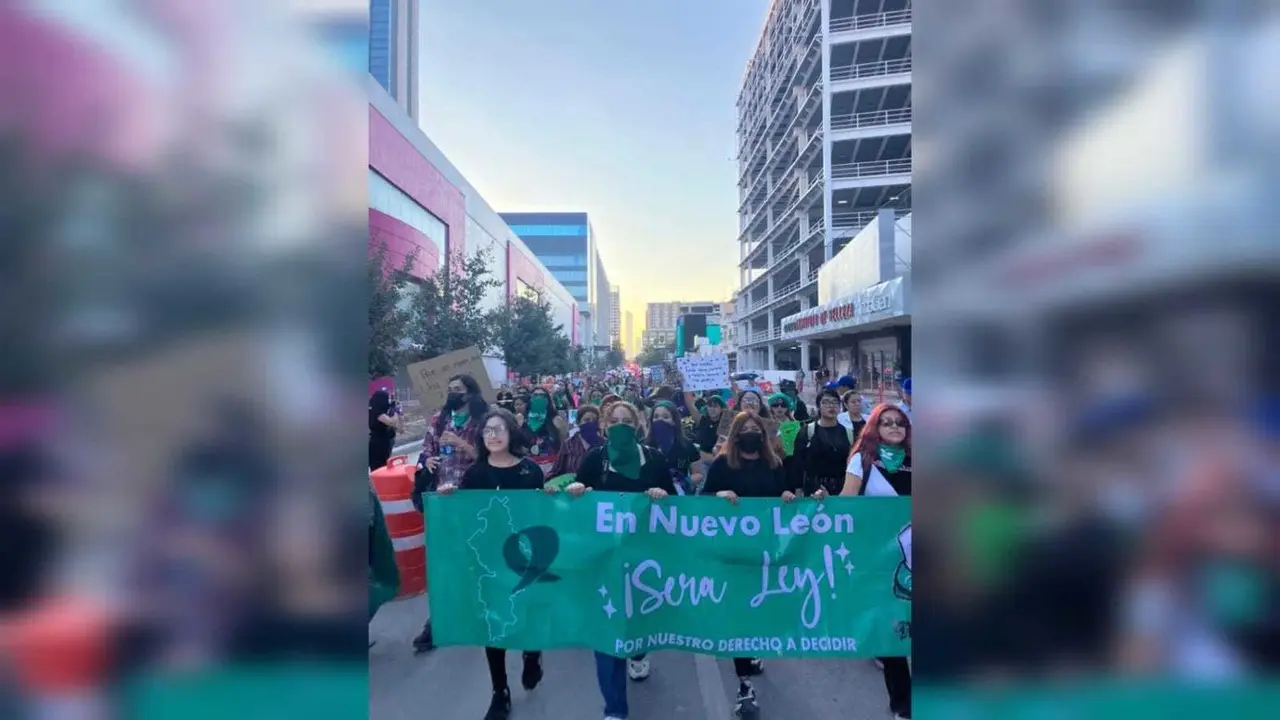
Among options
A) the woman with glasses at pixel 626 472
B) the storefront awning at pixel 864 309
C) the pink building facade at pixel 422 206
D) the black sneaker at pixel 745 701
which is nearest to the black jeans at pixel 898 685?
the black sneaker at pixel 745 701

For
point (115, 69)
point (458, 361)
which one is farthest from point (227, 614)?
point (458, 361)

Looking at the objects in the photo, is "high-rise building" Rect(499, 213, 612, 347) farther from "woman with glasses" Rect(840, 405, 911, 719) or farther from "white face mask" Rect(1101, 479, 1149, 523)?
"white face mask" Rect(1101, 479, 1149, 523)

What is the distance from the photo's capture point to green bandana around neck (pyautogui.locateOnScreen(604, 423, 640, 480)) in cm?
346

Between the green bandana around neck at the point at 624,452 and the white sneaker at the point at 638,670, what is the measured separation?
1221 mm

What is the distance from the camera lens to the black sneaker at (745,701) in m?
3.21

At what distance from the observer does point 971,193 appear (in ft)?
3.69

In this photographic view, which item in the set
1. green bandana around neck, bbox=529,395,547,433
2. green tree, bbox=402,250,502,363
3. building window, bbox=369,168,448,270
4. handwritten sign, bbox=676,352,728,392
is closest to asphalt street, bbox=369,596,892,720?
green bandana around neck, bbox=529,395,547,433

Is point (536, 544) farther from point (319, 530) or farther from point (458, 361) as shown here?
point (458, 361)

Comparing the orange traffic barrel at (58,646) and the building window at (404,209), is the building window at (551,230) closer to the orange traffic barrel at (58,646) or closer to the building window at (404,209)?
the building window at (404,209)

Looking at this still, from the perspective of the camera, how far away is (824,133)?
39062 mm

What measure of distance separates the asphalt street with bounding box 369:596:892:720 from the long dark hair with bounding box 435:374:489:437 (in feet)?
6.62

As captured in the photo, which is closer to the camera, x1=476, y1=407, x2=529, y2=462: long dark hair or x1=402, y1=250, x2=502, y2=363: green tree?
x1=476, y1=407, x2=529, y2=462: long dark hair

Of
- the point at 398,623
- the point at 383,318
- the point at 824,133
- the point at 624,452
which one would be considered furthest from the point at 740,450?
the point at 824,133

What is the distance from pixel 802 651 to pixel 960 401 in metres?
2.45
